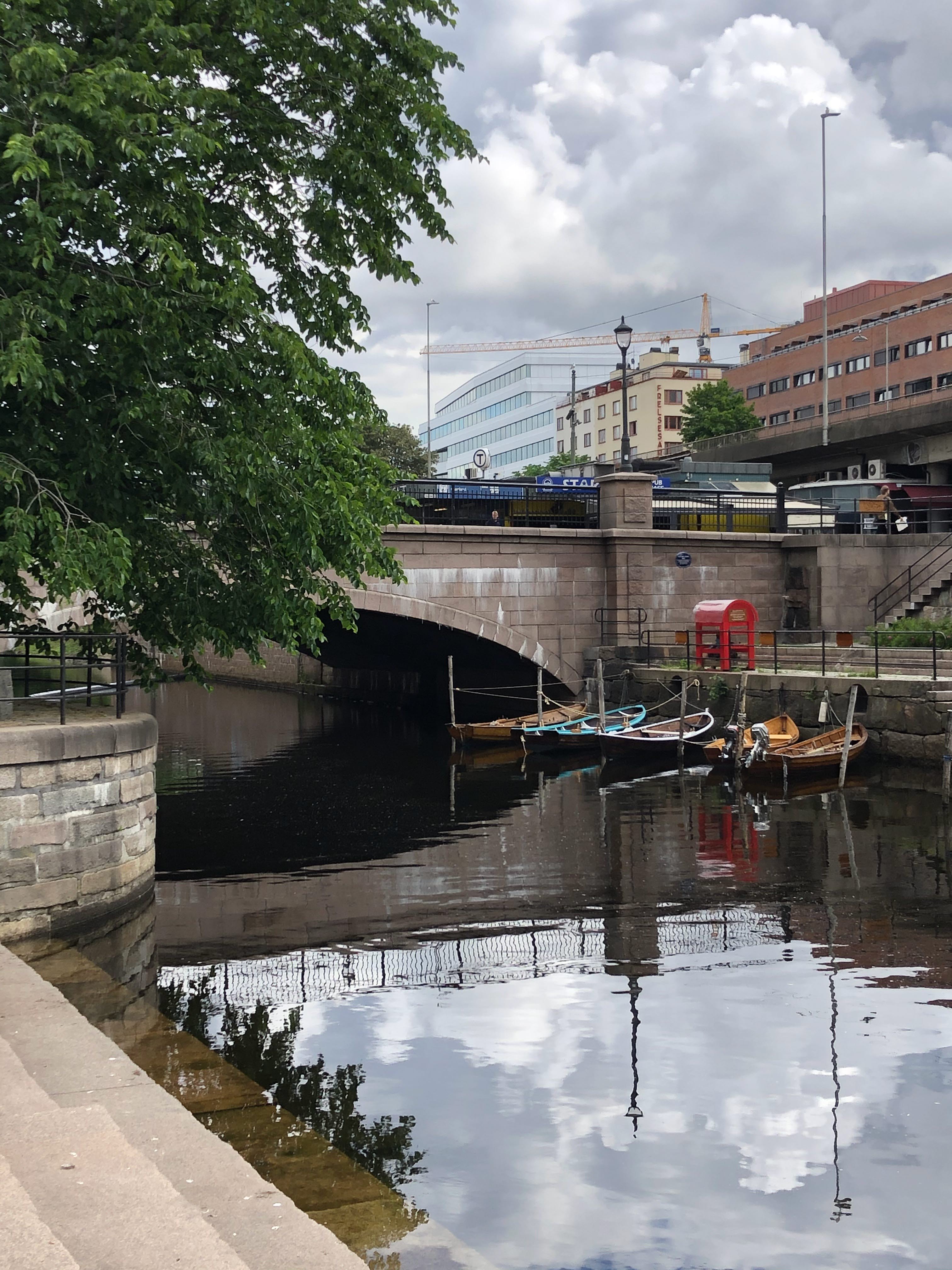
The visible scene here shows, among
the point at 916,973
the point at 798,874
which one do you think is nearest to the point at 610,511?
the point at 798,874

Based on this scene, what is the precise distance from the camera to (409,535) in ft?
101

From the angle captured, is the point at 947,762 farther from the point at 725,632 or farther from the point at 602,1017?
the point at 602,1017

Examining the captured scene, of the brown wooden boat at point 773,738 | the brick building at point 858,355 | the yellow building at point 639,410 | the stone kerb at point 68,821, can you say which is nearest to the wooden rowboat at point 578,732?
the brown wooden boat at point 773,738

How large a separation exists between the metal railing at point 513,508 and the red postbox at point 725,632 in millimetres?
4574

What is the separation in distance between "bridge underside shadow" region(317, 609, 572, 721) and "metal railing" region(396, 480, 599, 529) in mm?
3067

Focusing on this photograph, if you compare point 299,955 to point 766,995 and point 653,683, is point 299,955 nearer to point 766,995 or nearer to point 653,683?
point 766,995

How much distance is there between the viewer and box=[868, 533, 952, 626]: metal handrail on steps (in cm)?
3494

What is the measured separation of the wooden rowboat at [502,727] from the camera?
31.1m

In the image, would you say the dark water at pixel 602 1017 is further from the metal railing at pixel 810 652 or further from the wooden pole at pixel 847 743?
the metal railing at pixel 810 652

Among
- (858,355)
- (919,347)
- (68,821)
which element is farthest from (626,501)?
(858,355)

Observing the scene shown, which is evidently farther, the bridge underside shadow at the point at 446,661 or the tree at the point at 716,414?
the tree at the point at 716,414

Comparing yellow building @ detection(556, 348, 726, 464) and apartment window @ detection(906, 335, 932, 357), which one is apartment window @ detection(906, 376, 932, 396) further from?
yellow building @ detection(556, 348, 726, 464)

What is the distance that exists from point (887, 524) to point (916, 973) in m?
27.0

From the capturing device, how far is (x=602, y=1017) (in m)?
9.91
